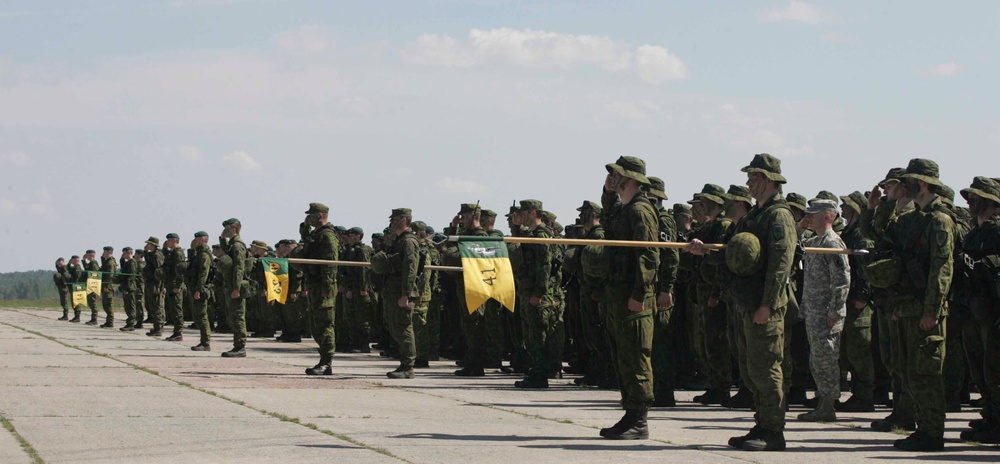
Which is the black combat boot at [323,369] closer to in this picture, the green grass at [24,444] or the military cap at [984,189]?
the green grass at [24,444]

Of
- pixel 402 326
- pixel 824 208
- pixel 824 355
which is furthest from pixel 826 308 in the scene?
pixel 402 326

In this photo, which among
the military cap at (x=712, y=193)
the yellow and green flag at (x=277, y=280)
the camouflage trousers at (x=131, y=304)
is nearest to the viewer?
the military cap at (x=712, y=193)

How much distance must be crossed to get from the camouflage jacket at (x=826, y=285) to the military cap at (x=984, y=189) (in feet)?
5.31

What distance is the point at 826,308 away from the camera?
1180cm

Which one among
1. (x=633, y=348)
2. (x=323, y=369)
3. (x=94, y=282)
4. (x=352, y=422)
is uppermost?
(x=94, y=282)

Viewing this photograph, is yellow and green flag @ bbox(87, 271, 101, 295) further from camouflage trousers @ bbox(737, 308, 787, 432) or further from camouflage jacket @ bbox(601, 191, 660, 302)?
camouflage trousers @ bbox(737, 308, 787, 432)

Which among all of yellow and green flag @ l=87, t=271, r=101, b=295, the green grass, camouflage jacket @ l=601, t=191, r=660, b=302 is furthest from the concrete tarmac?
yellow and green flag @ l=87, t=271, r=101, b=295

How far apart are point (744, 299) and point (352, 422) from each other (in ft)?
11.7

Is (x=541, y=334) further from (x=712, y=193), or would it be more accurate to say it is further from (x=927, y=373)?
(x=927, y=373)

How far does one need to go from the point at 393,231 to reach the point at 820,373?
639cm

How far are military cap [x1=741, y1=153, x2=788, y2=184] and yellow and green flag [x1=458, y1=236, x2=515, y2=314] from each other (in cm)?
211

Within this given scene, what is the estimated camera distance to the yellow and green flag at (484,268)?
34.2 ft

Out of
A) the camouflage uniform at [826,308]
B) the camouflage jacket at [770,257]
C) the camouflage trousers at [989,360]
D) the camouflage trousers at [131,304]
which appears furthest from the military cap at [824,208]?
the camouflage trousers at [131,304]

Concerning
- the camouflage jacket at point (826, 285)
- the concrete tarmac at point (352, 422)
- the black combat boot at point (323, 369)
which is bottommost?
the concrete tarmac at point (352, 422)
